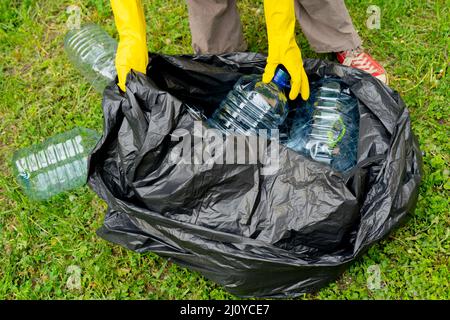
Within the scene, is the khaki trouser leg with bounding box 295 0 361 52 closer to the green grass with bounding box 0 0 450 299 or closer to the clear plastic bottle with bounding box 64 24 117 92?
the green grass with bounding box 0 0 450 299

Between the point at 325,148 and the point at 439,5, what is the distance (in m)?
1.24

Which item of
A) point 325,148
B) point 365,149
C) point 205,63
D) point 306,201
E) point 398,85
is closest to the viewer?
point 306,201

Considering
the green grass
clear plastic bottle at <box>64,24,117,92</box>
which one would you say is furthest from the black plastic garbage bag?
clear plastic bottle at <box>64,24,117,92</box>

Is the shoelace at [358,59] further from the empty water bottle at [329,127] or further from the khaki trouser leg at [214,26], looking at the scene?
the khaki trouser leg at [214,26]

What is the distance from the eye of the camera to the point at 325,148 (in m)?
1.98

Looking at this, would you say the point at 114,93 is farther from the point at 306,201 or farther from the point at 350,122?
the point at 350,122

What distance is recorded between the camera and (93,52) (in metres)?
2.77

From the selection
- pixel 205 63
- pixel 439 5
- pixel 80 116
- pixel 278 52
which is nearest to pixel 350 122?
pixel 278 52

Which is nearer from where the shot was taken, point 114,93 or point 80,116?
point 114,93

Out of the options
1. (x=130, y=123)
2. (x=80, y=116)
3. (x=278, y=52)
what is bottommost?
(x=80, y=116)

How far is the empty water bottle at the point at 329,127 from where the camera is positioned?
197 centimetres

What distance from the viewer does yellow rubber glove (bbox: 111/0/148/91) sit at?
1854mm

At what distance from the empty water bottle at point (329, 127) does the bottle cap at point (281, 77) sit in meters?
0.22

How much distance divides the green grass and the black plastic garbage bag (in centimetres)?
25
